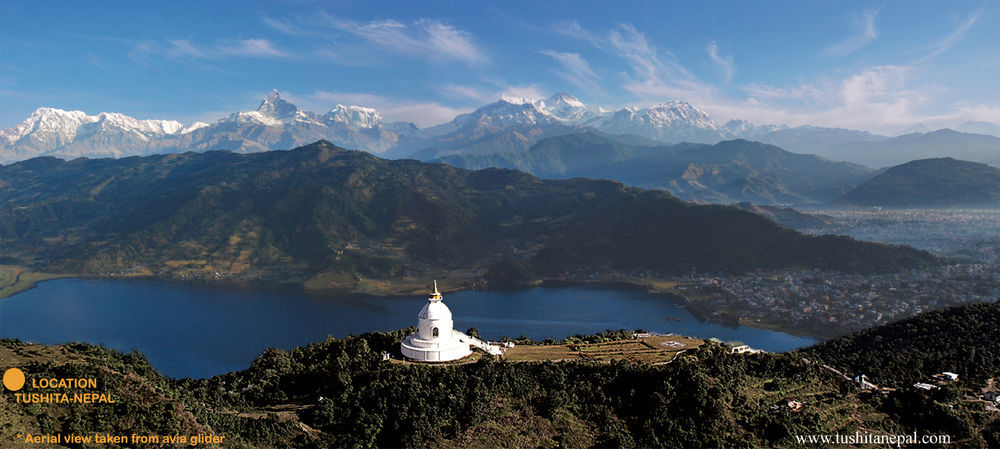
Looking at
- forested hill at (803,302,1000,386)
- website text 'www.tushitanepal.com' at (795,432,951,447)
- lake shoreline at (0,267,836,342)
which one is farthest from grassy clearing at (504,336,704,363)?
lake shoreline at (0,267,836,342)

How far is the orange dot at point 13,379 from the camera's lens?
94.7 feet

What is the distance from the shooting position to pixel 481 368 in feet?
134

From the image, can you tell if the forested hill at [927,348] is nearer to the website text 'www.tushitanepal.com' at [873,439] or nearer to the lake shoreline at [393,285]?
the website text 'www.tushitanepal.com' at [873,439]

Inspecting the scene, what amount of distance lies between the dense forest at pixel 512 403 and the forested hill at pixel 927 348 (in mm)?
4143

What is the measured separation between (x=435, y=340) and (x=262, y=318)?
97663 mm

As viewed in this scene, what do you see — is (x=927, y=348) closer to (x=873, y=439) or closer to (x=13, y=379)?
(x=873, y=439)

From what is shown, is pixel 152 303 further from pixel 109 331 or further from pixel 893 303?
pixel 893 303

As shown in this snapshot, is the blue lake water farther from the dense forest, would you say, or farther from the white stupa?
the white stupa

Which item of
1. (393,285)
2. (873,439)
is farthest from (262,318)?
(873,439)

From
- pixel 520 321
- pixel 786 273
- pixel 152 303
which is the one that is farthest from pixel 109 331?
pixel 786 273

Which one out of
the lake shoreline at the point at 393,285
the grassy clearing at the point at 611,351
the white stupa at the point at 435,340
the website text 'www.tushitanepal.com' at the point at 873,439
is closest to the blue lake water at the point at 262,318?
the lake shoreline at the point at 393,285

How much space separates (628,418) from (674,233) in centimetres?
15540

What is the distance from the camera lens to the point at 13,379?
29.0 meters

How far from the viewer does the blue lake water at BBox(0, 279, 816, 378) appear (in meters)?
110
